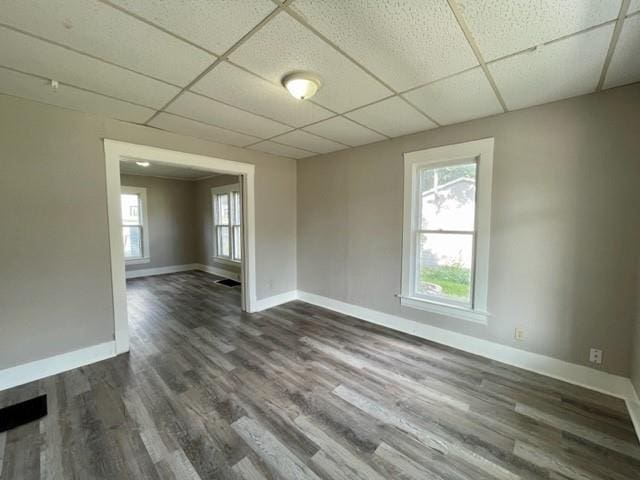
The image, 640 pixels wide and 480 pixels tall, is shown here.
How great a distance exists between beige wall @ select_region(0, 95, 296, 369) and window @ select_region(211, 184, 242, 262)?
3266 mm

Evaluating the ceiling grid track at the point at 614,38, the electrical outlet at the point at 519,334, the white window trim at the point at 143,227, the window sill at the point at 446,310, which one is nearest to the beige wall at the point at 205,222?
the white window trim at the point at 143,227

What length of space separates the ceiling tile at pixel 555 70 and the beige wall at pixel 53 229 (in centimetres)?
337

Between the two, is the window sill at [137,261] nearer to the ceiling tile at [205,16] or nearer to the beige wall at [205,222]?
the beige wall at [205,222]

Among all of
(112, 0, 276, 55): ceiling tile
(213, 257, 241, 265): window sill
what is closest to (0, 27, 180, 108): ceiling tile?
(112, 0, 276, 55): ceiling tile

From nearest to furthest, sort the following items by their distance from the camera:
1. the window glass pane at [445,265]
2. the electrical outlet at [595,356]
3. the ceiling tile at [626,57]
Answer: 1. the ceiling tile at [626,57]
2. the electrical outlet at [595,356]
3. the window glass pane at [445,265]

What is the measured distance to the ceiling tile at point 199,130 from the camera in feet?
8.84

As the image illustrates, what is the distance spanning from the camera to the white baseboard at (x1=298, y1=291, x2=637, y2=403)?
83.4 inches

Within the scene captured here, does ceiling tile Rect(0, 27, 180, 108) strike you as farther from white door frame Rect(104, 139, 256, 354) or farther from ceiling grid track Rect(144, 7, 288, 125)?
white door frame Rect(104, 139, 256, 354)

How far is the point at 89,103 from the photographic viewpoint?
229 centimetres

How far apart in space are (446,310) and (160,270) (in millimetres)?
6665

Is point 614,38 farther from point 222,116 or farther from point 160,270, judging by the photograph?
point 160,270

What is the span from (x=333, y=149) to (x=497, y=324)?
2.92 meters

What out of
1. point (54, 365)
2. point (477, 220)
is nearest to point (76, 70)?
point (54, 365)

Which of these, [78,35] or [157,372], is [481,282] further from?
[78,35]
